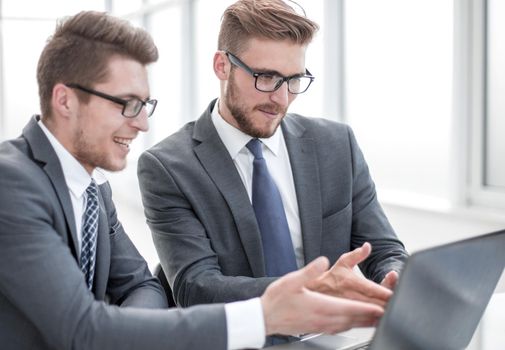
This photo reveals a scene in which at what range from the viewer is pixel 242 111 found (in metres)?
1.81

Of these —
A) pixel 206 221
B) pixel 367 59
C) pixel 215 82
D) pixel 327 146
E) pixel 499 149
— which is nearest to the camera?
pixel 206 221

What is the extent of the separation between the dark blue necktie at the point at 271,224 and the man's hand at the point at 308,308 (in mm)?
640

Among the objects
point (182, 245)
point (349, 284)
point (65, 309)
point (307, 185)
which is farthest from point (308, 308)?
point (307, 185)

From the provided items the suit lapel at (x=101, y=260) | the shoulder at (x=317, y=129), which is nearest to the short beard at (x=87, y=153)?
the suit lapel at (x=101, y=260)

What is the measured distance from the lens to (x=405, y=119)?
338 centimetres

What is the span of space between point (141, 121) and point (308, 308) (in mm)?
549

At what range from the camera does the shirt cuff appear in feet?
3.62

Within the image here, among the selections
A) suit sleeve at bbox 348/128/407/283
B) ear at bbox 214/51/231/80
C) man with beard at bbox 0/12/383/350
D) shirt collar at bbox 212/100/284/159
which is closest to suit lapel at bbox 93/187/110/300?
man with beard at bbox 0/12/383/350

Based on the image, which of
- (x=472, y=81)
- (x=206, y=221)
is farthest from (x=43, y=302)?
(x=472, y=81)

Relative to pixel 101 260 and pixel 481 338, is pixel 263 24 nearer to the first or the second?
pixel 101 260

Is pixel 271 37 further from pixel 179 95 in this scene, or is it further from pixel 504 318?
pixel 179 95

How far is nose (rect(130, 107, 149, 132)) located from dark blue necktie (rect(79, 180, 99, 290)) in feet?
0.58

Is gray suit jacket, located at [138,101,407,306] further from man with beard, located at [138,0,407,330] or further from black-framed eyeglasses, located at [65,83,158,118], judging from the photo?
black-framed eyeglasses, located at [65,83,158,118]

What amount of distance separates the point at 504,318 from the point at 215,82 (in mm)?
4203
